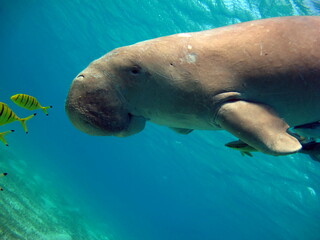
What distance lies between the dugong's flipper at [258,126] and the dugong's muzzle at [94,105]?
0.91 metres

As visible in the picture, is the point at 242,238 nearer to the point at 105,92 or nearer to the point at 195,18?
the point at 195,18

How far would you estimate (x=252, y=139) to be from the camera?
1.85m

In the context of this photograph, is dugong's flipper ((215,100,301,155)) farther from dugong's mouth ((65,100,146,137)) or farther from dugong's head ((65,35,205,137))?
dugong's mouth ((65,100,146,137))

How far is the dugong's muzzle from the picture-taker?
1939mm

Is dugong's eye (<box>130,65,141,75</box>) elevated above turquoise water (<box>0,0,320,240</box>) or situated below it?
above

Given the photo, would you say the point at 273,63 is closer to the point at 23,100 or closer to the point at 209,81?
the point at 209,81

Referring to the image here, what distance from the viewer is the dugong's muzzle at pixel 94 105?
194cm

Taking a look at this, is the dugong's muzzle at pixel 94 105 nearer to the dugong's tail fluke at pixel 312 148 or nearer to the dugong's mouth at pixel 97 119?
the dugong's mouth at pixel 97 119

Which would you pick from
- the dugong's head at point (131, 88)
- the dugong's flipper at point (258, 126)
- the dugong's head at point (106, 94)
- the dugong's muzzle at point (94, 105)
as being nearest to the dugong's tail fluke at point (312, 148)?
the dugong's flipper at point (258, 126)

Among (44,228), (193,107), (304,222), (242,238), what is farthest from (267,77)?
(242,238)

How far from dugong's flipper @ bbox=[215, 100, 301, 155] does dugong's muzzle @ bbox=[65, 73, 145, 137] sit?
91cm

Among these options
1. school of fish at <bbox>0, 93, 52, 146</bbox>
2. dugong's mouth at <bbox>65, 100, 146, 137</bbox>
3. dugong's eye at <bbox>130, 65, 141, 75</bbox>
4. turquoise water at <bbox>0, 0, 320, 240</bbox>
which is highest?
school of fish at <bbox>0, 93, 52, 146</bbox>

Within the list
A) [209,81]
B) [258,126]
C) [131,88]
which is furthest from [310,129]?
[131,88]

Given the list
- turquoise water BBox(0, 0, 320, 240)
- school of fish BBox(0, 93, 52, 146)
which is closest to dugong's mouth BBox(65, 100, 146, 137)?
school of fish BBox(0, 93, 52, 146)
